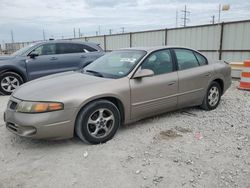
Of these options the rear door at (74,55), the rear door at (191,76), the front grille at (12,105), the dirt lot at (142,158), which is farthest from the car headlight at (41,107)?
the rear door at (74,55)

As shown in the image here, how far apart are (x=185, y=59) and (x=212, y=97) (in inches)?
44.7

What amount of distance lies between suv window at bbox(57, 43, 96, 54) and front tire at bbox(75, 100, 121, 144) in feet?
17.3

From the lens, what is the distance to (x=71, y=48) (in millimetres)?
8523

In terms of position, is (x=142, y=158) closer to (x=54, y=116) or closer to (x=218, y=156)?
(x=218, y=156)

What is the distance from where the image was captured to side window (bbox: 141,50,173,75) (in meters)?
4.26

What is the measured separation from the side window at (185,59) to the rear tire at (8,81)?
5.06 metres

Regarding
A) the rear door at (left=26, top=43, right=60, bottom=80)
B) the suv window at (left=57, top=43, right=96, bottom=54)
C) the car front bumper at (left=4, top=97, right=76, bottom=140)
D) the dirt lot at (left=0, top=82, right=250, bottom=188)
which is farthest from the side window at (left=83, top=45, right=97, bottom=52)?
the car front bumper at (left=4, top=97, right=76, bottom=140)

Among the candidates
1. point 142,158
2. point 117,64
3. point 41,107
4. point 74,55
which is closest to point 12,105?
point 41,107

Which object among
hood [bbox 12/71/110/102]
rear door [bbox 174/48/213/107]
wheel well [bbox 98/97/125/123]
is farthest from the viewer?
rear door [bbox 174/48/213/107]

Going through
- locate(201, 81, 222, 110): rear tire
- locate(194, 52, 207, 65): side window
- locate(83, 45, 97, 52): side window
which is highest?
locate(83, 45, 97, 52): side window

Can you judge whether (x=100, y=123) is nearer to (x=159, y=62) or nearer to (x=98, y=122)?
(x=98, y=122)

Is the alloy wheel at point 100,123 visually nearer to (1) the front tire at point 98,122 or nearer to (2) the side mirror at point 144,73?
(1) the front tire at point 98,122

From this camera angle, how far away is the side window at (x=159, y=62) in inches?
168

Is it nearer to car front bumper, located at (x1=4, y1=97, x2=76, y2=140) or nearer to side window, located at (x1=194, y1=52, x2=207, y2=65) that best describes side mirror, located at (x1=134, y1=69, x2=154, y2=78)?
car front bumper, located at (x1=4, y1=97, x2=76, y2=140)
